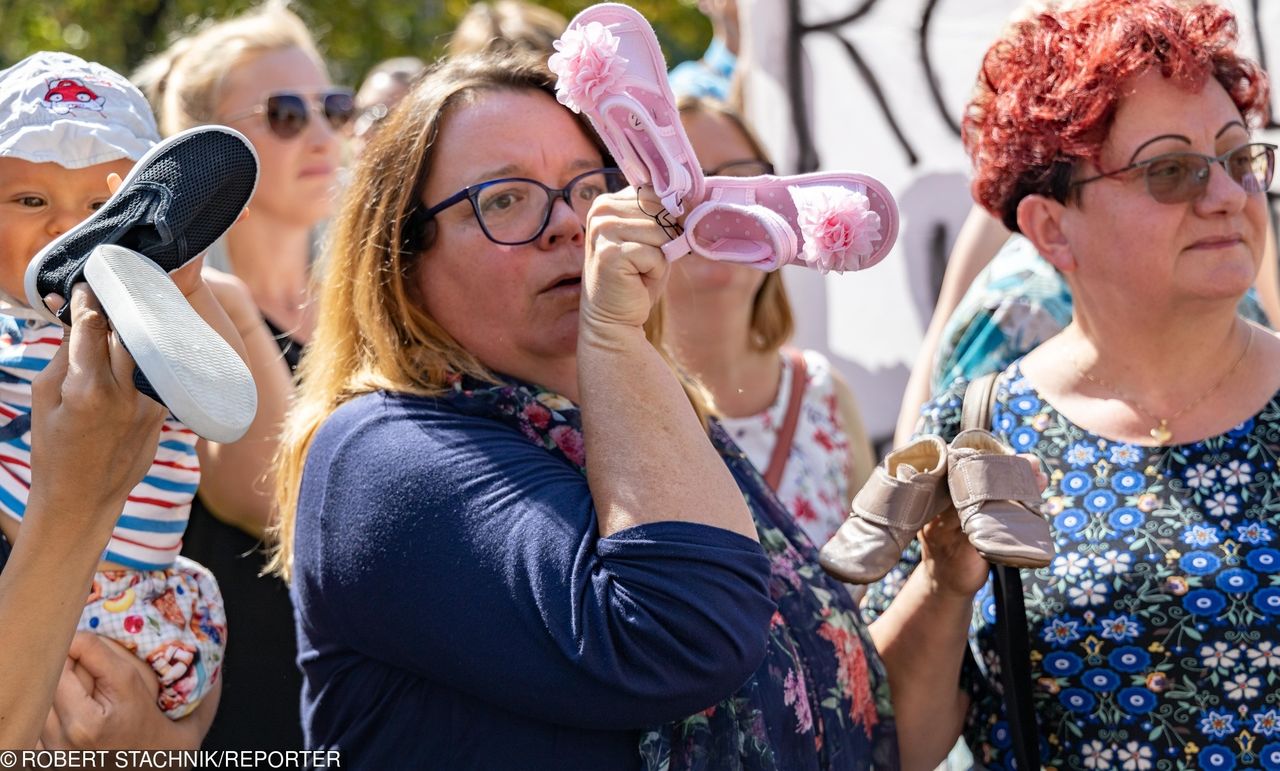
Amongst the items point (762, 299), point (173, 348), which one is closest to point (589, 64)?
point (173, 348)

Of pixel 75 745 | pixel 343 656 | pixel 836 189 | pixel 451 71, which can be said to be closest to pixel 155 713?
pixel 75 745

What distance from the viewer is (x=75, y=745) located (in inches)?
80.0

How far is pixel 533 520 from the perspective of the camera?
70.2 inches

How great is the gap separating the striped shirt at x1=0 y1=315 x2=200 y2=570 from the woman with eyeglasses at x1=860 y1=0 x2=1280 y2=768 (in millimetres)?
1268

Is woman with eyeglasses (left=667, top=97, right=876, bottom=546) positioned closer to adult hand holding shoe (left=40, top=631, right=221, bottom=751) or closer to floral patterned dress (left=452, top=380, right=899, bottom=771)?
floral patterned dress (left=452, top=380, right=899, bottom=771)

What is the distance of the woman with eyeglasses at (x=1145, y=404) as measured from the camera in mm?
2109

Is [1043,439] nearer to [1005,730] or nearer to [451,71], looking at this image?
[1005,730]

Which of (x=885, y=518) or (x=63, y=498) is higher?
(x=63, y=498)

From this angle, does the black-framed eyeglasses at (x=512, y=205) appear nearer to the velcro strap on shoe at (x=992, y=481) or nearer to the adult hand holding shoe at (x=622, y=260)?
the adult hand holding shoe at (x=622, y=260)

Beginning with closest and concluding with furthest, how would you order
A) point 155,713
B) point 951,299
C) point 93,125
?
point 93,125 → point 155,713 → point 951,299

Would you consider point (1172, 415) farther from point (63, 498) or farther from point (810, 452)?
point (63, 498)

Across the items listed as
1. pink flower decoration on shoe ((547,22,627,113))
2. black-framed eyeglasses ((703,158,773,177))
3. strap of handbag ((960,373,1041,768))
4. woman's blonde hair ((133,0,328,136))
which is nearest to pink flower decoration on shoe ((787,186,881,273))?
pink flower decoration on shoe ((547,22,627,113))

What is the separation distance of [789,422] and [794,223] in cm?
146

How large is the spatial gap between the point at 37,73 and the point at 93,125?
0.13m
